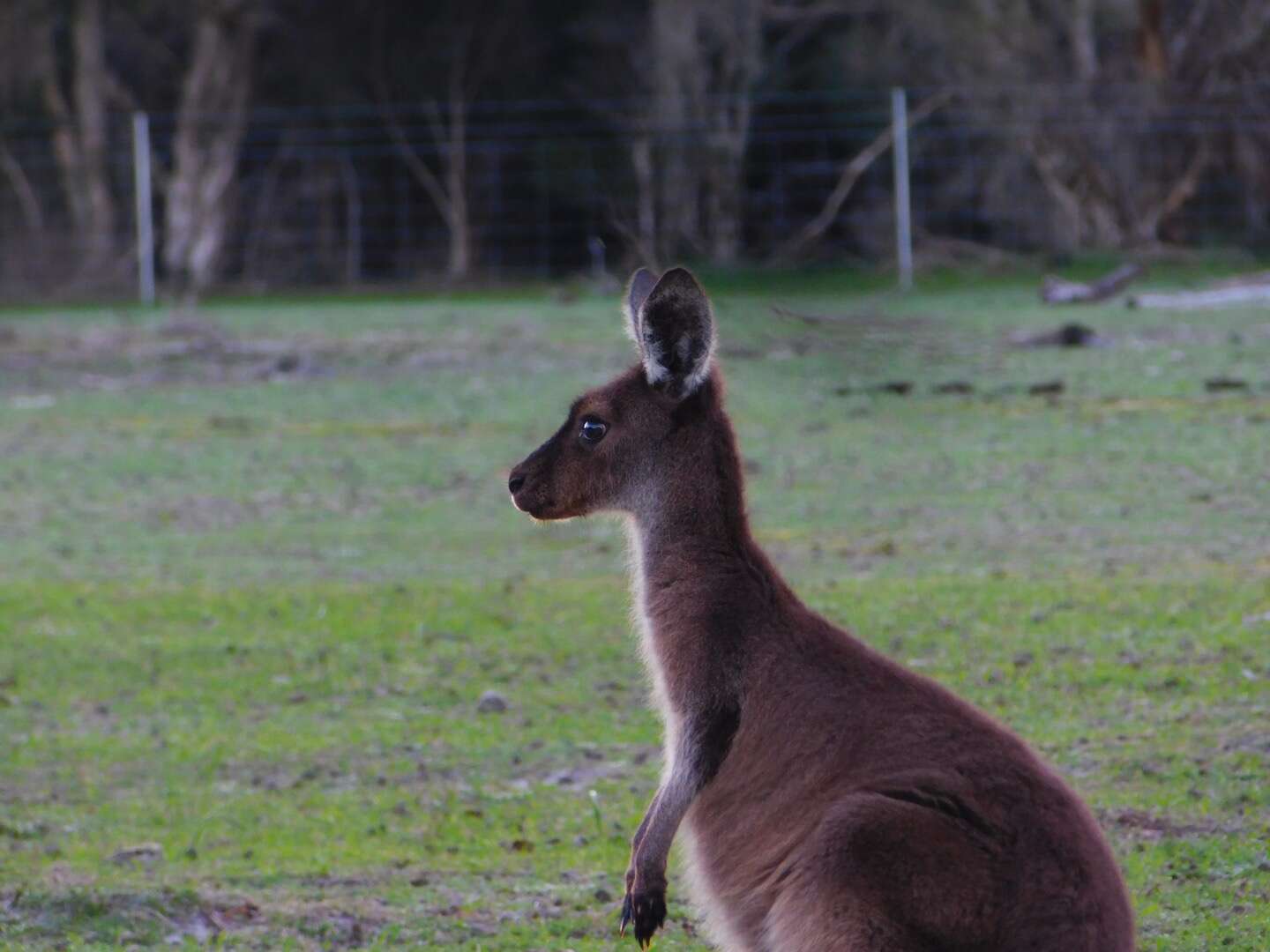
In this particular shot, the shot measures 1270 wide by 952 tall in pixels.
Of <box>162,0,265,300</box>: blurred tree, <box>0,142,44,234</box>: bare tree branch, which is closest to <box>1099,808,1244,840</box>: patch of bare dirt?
<box>162,0,265,300</box>: blurred tree

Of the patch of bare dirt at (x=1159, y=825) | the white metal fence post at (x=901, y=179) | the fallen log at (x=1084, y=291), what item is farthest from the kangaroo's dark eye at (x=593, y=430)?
the white metal fence post at (x=901, y=179)

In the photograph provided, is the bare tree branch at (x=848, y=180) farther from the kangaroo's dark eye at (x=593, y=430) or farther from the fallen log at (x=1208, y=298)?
the kangaroo's dark eye at (x=593, y=430)

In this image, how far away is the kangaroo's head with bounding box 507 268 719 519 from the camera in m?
3.87

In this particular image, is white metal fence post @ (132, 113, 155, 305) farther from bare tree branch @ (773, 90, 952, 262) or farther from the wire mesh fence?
bare tree branch @ (773, 90, 952, 262)

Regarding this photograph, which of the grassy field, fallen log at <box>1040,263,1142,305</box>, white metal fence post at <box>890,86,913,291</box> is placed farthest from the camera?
white metal fence post at <box>890,86,913,291</box>

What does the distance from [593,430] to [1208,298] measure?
1377 cm

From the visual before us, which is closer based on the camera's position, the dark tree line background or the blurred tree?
the dark tree line background

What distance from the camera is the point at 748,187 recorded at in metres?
20.3

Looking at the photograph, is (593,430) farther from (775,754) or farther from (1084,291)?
(1084,291)

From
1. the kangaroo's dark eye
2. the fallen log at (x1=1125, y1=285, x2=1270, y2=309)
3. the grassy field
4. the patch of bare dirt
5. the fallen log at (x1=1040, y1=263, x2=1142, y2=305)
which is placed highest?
the kangaroo's dark eye

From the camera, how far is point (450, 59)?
2923cm

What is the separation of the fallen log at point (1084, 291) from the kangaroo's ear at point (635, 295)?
1332 cm

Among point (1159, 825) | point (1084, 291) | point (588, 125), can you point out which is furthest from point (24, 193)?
point (1159, 825)

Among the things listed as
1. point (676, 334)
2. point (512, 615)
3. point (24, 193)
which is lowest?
point (512, 615)
